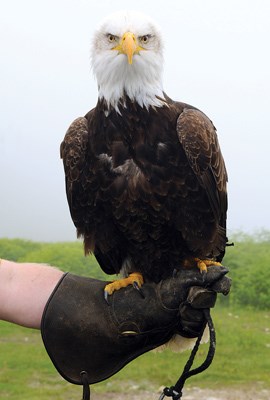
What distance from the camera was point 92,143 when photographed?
3.45 meters

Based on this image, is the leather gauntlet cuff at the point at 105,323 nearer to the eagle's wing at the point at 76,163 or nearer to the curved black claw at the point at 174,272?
the curved black claw at the point at 174,272

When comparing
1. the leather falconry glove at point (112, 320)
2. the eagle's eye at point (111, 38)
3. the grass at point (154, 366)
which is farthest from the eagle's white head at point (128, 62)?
the grass at point (154, 366)

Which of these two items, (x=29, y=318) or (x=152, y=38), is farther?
(x=152, y=38)

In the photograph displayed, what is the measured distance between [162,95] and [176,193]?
57 centimetres

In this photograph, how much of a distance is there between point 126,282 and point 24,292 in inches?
25.7

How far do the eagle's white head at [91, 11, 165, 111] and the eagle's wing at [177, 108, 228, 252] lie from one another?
0.21 metres

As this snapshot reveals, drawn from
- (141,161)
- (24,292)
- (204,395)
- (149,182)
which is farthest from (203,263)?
(204,395)

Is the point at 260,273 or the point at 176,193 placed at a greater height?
the point at 176,193

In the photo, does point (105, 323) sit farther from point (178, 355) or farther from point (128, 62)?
point (178, 355)

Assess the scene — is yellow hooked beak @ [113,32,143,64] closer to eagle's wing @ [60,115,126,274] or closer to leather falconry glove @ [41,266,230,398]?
eagle's wing @ [60,115,126,274]

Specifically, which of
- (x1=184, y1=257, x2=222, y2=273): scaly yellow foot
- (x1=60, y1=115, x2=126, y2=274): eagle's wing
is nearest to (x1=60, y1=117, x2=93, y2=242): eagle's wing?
(x1=60, y1=115, x2=126, y2=274): eagle's wing

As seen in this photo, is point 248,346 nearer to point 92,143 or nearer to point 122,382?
point 122,382

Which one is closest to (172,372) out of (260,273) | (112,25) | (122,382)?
(122,382)

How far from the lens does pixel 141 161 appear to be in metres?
3.34
